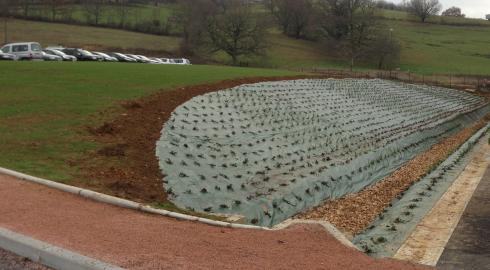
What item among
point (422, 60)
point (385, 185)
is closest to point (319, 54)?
point (422, 60)

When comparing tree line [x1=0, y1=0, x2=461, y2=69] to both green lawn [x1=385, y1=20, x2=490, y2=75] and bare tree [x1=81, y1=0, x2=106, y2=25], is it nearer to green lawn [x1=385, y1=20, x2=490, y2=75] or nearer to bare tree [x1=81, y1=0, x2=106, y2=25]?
bare tree [x1=81, y1=0, x2=106, y2=25]

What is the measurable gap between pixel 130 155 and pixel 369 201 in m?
5.80

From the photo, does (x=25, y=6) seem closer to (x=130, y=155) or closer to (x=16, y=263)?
(x=130, y=155)

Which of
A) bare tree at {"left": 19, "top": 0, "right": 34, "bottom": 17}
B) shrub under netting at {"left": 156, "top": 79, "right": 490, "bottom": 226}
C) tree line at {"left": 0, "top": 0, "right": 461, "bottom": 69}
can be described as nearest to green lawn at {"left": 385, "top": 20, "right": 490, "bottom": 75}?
tree line at {"left": 0, "top": 0, "right": 461, "bottom": 69}

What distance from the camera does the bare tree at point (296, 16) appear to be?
3914 inches

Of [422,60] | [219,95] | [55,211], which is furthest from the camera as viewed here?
[422,60]

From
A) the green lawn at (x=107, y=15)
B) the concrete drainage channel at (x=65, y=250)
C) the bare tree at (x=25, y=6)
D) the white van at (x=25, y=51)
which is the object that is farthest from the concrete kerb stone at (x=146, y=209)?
the bare tree at (x=25, y=6)

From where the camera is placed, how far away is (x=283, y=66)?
7488 centimetres

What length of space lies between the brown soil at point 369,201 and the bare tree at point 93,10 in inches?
3184

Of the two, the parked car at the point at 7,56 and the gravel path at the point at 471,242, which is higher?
the parked car at the point at 7,56

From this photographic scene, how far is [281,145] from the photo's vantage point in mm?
17688

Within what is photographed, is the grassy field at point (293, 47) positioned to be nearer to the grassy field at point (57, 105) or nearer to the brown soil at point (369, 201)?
the grassy field at point (57, 105)

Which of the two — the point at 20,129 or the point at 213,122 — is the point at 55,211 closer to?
the point at 20,129

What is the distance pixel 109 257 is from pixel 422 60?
87.6 meters
